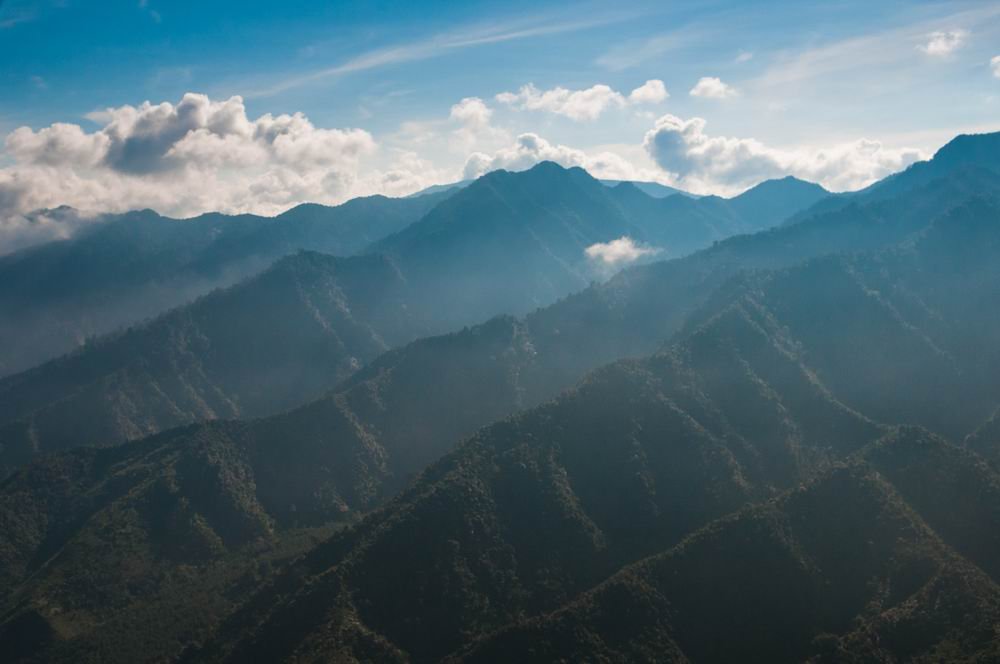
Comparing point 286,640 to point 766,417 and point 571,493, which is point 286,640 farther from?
point 766,417

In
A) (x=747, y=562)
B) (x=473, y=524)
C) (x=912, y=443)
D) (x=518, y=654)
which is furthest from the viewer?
(x=912, y=443)

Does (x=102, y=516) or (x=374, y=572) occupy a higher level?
(x=102, y=516)

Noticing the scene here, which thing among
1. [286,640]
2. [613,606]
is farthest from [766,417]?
[286,640]

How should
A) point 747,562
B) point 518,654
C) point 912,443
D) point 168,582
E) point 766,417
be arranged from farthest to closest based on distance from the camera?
point 766,417, point 168,582, point 912,443, point 747,562, point 518,654

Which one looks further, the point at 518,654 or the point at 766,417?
the point at 766,417

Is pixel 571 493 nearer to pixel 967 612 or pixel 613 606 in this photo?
pixel 613 606

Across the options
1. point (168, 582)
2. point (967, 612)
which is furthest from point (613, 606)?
point (168, 582)

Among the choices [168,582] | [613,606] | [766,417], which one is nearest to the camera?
[613,606]

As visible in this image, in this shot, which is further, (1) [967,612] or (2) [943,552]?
(2) [943,552]

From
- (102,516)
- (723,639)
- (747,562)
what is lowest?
(723,639)
